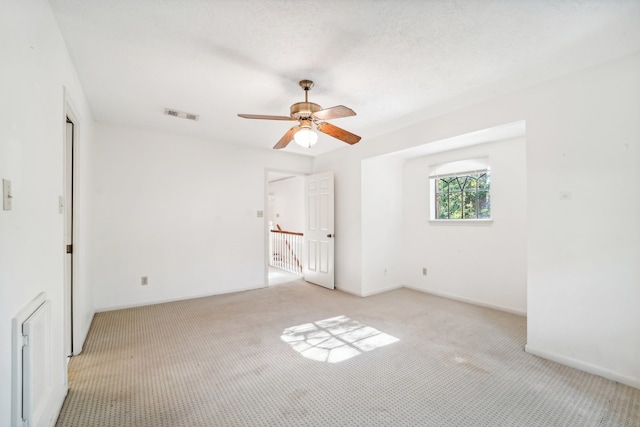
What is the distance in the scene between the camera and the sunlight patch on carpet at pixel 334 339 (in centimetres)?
263

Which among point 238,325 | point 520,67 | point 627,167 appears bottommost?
point 238,325

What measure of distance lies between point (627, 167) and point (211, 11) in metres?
3.08

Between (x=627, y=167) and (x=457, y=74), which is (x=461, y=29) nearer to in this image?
(x=457, y=74)

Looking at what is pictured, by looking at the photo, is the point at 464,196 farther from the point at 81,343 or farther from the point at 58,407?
the point at 81,343

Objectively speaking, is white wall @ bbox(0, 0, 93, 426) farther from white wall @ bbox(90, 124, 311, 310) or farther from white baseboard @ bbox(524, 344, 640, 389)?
white baseboard @ bbox(524, 344, 640, 389)

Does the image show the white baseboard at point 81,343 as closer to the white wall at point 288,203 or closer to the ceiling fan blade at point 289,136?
the ceiling fan blade at point 289,136

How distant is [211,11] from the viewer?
68.7 inches

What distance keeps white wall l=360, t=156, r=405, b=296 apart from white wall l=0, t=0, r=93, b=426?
354 centimetres

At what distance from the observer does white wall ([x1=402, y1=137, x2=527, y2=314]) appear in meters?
3.67

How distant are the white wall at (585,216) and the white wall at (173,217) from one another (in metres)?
3.75

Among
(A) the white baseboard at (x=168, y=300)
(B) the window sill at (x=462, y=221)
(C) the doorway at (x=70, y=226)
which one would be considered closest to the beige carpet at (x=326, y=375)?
(A) the white baseboard at (x=168, y=300)

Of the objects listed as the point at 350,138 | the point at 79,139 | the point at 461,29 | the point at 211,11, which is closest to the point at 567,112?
the point at 461,29

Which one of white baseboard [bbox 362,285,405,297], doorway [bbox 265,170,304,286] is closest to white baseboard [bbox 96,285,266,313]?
doorway [bbox 265,170,304,286]

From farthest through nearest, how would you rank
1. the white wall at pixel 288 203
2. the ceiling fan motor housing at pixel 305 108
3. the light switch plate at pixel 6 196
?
the white wall at pixel 288 203 < the ceiling fan motor housing at pixel 305 108 < the light switch plate at pixel 6 196
